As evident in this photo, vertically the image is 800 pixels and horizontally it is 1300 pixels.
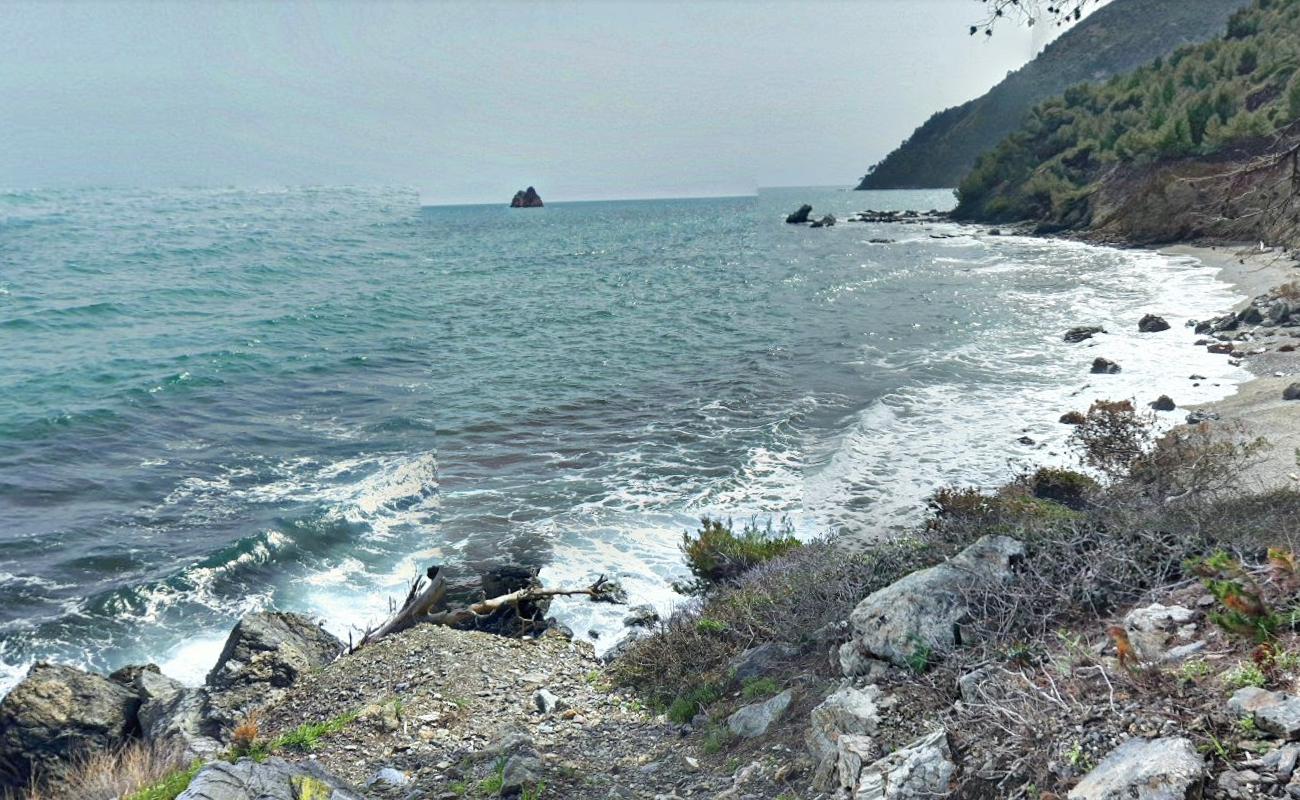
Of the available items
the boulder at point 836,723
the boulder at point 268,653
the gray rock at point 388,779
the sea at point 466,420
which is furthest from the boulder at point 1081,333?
the gray rock at point 388,779

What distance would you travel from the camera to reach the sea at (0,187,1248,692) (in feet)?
38.7

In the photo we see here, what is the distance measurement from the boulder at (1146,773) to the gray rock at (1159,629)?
77cm

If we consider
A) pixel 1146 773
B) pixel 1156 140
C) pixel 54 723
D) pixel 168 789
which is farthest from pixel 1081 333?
pixel 1156 140

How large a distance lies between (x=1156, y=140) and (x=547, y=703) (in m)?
53.6

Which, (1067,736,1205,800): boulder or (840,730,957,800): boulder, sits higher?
(1067,736,1205,800): boulder

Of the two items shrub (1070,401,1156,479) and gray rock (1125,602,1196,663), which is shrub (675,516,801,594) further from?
gray rock (1125,602,1196,663)

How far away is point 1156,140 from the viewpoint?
4688cm

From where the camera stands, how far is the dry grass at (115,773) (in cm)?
639

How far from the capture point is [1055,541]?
5473 mm

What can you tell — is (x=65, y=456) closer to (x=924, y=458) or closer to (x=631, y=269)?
(x=924, y=458)

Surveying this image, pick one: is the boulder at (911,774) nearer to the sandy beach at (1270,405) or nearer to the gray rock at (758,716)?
the gray rock at (758,716)

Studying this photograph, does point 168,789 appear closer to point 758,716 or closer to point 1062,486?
point 758,716

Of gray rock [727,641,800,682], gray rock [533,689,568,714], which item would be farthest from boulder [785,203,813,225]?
gray rock [727,641,800,682]

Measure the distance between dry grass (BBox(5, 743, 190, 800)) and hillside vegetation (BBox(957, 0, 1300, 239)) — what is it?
30.8m
